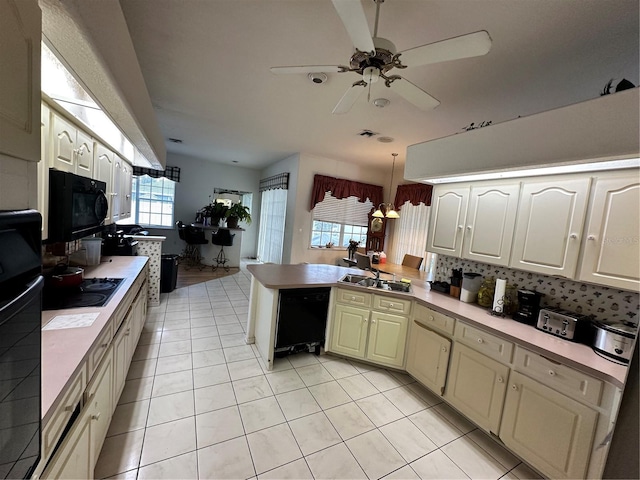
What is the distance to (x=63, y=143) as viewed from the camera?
62.5 inches

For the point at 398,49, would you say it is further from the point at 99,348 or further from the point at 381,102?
the point at 99,348

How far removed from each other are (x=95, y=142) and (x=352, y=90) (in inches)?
83.5

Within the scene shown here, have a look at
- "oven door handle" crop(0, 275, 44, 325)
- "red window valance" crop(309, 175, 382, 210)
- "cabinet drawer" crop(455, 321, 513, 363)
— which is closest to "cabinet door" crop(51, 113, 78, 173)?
"oven door handle" crop(0, 275, 44, 325)

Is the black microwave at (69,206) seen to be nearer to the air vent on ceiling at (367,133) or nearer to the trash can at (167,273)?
the trash can at (167,273)

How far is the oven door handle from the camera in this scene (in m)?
0.53

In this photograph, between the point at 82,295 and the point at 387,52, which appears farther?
the point at 82,295

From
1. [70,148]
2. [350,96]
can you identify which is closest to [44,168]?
[70,148]

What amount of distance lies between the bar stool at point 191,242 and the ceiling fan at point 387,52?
17.3 ft

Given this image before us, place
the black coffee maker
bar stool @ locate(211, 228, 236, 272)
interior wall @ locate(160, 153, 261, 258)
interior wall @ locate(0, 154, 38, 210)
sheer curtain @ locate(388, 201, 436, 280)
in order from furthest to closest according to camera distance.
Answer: interior wall @ locate(160, 153, 261, 258) → bar stool @ locate(211, 228, 236, 272) → sheer curtain @ locate(388, 201, 436, 280) → the black coffee maker → interior wall @ locate(0, 154, 38, 210)

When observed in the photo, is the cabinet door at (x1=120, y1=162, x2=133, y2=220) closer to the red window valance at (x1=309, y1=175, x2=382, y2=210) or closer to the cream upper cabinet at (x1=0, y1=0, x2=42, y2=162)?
the cream upper cabinet at (x1=0, y1=0, x2=42, y2=162)

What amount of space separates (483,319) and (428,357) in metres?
0.63

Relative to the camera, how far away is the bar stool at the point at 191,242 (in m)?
6.06

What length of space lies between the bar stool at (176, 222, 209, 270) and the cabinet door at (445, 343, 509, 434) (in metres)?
5.70

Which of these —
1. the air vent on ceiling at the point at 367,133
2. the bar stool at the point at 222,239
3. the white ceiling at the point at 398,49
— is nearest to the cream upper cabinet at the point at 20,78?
the white ceiling at the point at 398,49
